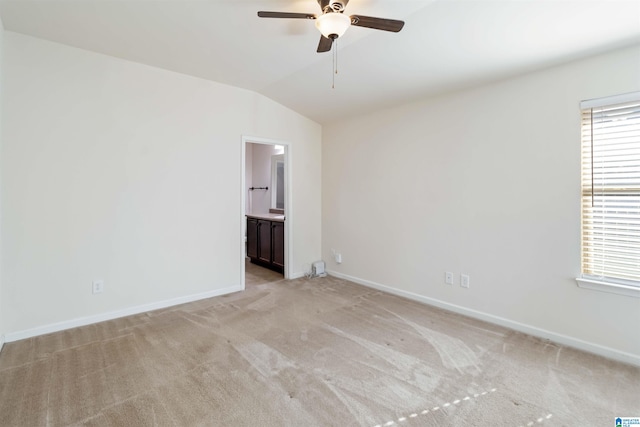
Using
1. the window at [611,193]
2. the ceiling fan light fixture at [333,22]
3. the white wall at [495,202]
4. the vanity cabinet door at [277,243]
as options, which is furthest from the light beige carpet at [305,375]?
the ceiling fan light fixture at [333,22]

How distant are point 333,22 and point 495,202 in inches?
90.5

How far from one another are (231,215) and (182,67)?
178cm

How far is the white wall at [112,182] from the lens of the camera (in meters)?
2.71

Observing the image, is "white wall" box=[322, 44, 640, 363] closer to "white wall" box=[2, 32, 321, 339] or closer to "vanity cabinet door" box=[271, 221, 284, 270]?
"vanity cabinet door" box=[271, 221, 284, 270]

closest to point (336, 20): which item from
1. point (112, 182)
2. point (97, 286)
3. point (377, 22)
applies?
point (377, 22)

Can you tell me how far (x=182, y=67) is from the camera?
335 centimetres

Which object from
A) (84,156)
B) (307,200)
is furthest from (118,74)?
(307,200)

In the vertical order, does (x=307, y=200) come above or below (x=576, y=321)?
above

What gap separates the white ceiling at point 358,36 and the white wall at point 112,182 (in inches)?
11.2

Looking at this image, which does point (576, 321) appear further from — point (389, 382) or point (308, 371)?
point (308, 371)

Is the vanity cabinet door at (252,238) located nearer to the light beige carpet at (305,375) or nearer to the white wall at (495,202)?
the white wall at (495,202)

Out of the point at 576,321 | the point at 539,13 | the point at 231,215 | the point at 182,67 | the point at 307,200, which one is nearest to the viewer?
the point at 539,13

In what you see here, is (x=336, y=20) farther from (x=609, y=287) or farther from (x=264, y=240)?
(x=264, y=240)

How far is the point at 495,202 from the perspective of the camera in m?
3.05
